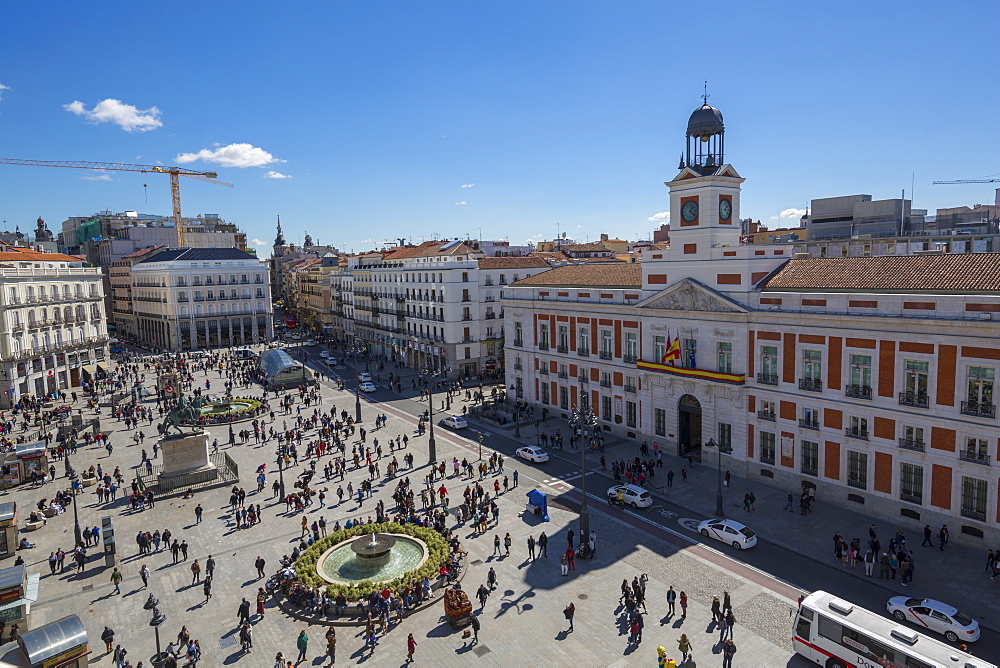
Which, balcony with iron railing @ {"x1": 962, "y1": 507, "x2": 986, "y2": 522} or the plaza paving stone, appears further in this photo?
balcony with iron railing @ {"x1": 962, "y1": 507, "x2": 986, "y2": 522}

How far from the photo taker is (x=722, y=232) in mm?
41906

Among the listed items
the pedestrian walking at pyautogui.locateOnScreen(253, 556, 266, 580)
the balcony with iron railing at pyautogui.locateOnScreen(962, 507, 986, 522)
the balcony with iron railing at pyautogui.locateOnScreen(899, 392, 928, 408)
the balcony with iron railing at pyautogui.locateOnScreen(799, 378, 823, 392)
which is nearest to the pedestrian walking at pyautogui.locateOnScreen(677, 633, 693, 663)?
the balcony with iron railing at pyautogui.locateOnScreen(962, 507, 986, 522)

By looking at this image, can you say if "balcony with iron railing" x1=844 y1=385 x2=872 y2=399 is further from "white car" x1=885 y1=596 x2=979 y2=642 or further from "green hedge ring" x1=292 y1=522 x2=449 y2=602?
"green hedge ring" x1=292 y1=522 x2=449 y2=602

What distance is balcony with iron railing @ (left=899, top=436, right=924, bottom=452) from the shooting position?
103 ft

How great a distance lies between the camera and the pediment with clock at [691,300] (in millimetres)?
39906

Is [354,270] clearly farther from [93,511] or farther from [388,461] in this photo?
[93,511]

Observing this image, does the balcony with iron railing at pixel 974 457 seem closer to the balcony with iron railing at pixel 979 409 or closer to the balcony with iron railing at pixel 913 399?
the balcony with iron railing at pixel 979 409

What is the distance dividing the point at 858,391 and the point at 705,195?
15580 mm

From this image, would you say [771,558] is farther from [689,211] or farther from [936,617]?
[689,211]

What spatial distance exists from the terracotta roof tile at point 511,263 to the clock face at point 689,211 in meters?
34.2

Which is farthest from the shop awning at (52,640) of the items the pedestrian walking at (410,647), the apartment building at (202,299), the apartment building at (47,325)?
the apartment building at (202,299)

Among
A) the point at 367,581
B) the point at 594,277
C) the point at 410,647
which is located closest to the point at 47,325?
the point at 594,277

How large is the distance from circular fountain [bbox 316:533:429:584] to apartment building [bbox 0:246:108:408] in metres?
52.5

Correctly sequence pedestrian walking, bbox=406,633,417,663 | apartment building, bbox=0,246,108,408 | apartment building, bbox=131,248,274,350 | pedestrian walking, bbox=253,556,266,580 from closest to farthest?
pedestrian walking, bbox=406,633,417,663 < pedestrian walking, bbox=253,556,266,580 < apartment building, bbox=0,246,108,408 < apartment building, bbox=131,248,274,350
